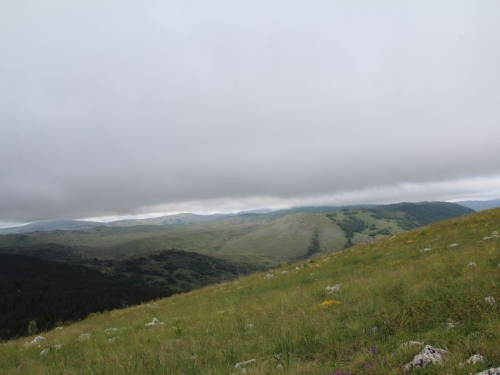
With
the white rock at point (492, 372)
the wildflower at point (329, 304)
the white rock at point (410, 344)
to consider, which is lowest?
the wildflower at point (329, 304)

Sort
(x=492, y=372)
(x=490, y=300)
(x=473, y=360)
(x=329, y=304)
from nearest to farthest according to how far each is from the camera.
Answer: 1. (x=492, y=372)
2. (x=473, y=360)
3. (x=490, y=300)
4. (x=329, y=304)

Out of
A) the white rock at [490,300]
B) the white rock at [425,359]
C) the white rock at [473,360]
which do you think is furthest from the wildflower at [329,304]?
the white rock at [473,360]

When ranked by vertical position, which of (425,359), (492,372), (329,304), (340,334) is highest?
(492,372)

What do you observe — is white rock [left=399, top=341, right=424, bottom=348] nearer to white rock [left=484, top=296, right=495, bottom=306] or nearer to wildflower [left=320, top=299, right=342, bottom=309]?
white rock [left=484, top=296, right=495, bottom=306]

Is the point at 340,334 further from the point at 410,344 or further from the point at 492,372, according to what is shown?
the point at 492,372

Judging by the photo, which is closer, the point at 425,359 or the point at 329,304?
the point at 425,359

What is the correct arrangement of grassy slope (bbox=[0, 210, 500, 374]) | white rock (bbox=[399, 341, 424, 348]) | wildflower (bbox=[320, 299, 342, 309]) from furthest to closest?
wildflower (bbox=[320, 299, 342, 309]) < grassy slope (bbox=[0, 210, 500, 374]) < white rock (bbox=[399, 341, 424, 348])

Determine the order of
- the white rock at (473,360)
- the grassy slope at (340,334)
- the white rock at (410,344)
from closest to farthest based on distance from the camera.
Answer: the white rock at (473,360) < the white rock at (410,344) < the grassy slope at (340,334)

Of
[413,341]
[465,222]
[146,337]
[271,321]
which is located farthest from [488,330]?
[465,222]

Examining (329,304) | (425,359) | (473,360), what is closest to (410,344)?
(425,359)

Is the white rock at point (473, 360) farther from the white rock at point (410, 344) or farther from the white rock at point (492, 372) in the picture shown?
the white rock at point (410, 344)

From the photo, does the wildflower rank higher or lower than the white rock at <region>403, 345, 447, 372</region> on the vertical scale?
lower

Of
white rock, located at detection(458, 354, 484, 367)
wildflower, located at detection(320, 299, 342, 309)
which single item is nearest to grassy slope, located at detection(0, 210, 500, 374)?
white rock, located at detection(458, 354, 484, 367)

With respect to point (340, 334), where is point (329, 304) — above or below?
below
